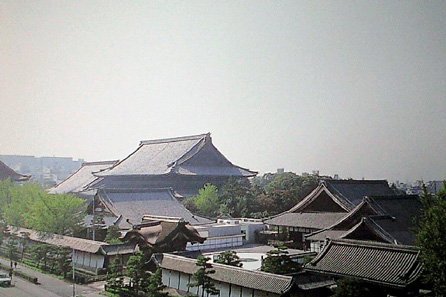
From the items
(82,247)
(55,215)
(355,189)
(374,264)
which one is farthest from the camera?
(355,189)

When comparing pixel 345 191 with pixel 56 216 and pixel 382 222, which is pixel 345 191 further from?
pixel 56 216

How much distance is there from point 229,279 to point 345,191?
1377 centimetres

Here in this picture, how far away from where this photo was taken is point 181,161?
42688 millimetres

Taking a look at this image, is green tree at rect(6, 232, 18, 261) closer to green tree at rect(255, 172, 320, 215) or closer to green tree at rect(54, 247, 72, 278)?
green tree at rect(54, 247, 72, 278)

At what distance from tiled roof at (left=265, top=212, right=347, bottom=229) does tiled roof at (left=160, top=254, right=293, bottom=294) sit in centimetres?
1006

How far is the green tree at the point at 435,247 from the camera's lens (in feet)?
37.1

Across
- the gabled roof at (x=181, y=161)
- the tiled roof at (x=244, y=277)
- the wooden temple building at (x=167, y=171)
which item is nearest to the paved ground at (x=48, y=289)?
the tiled roof at (x=244, y=277)

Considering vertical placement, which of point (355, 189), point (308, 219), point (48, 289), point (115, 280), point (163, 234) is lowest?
point (48, 289)

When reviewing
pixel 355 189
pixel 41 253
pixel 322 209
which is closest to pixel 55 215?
pixel 41 253

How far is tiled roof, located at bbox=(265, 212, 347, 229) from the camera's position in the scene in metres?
24.5

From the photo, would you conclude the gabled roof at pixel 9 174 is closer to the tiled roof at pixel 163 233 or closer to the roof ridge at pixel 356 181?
the tiled roof at pixel 163 233

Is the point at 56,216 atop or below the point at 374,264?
atop

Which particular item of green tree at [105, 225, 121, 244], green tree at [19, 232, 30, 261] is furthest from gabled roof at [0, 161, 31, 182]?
green tree at [105, 225, 121, 244]

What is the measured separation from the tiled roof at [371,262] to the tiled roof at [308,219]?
31.7 feet
